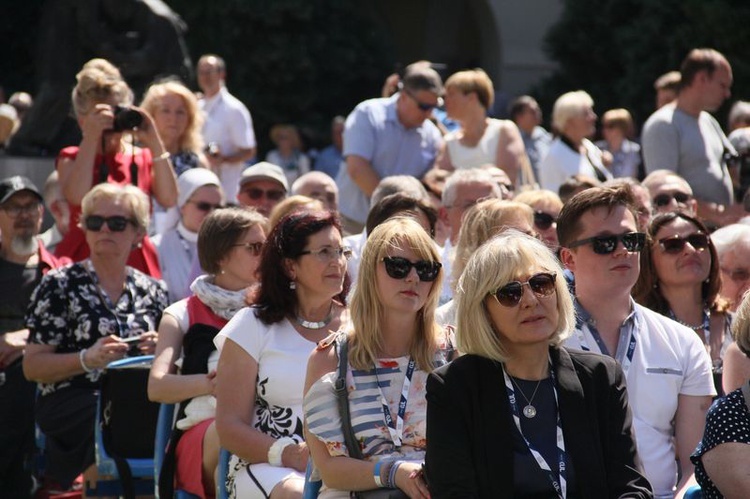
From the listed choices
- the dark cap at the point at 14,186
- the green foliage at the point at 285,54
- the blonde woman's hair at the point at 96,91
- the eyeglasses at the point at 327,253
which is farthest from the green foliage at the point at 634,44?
the eyeglasses at the point at 327,253

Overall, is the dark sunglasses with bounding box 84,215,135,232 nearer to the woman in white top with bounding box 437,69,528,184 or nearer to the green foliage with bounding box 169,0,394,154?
the woman in white top with bounding box 437,69,528,184

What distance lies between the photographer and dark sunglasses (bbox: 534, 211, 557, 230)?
7.05 m

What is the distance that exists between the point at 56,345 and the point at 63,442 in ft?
1.53

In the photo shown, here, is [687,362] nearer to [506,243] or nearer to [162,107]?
[506,243]

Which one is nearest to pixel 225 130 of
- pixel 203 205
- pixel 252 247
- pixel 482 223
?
pixel 203 205

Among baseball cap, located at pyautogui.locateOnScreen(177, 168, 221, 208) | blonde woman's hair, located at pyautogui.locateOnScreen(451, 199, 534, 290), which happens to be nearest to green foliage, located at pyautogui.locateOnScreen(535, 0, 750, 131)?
baseball cap, located at pyautogui.locateOnScreen(177, 168, 221, 208)

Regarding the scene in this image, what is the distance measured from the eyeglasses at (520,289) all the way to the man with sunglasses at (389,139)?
528cm

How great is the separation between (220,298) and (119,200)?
3.81 feet

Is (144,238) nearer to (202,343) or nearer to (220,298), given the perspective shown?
(220,298)

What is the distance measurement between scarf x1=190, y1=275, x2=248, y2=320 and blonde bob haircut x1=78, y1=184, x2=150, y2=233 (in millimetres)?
1008

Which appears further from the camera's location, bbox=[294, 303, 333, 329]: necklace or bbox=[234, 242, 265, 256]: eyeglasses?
bbox=[234, 242, 265, 256]: eyeglasses

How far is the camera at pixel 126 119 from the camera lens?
8094 mm

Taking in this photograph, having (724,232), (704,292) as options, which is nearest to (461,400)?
(704,292)

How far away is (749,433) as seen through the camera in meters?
4.16
